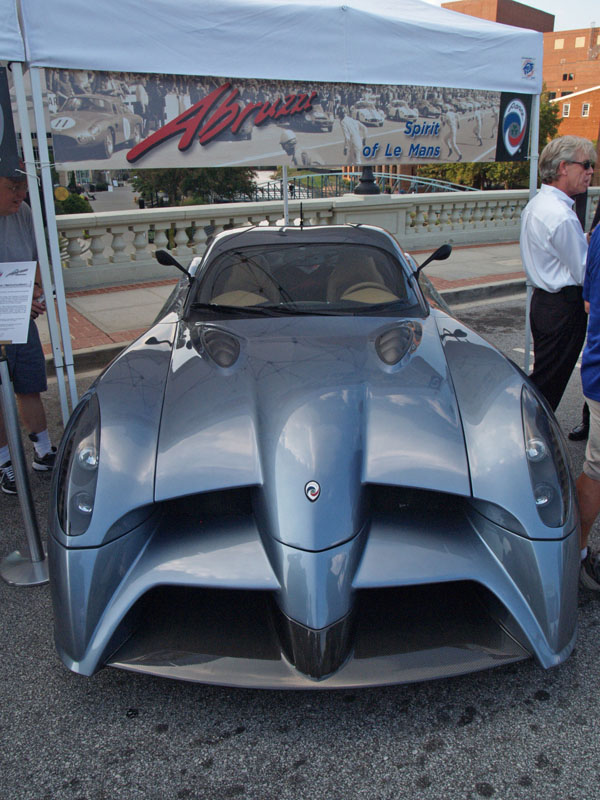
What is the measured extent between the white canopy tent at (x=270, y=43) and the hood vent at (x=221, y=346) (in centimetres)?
131

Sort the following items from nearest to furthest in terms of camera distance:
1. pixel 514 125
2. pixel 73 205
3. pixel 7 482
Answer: pixel 7 482 → pixel 514 125 → pixel 73 205

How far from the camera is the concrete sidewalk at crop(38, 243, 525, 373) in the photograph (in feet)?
20.9

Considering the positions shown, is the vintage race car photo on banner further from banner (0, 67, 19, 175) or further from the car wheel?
banner (0, 67, 19, 175)

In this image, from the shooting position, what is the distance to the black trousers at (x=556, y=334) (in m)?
3.59

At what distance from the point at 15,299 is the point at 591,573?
2812 millimetres

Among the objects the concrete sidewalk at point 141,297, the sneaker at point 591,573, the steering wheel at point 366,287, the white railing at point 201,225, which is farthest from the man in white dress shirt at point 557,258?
the white railing at point 201,225

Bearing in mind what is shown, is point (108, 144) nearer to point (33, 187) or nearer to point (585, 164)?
point (33, 187)

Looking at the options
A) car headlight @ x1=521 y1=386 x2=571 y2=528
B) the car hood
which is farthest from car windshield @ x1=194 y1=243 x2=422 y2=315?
car headlight @ x1=521 y1=386 x2=571 y2=528

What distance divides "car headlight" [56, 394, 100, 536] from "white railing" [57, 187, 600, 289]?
19.2 feet

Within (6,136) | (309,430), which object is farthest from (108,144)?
(309,430)

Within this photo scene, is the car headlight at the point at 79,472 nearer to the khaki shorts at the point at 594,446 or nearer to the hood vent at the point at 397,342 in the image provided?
the hood vent at the point at 397,342

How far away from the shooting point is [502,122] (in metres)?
5.22

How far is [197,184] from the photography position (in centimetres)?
2331

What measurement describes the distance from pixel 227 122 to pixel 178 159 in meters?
0.41
